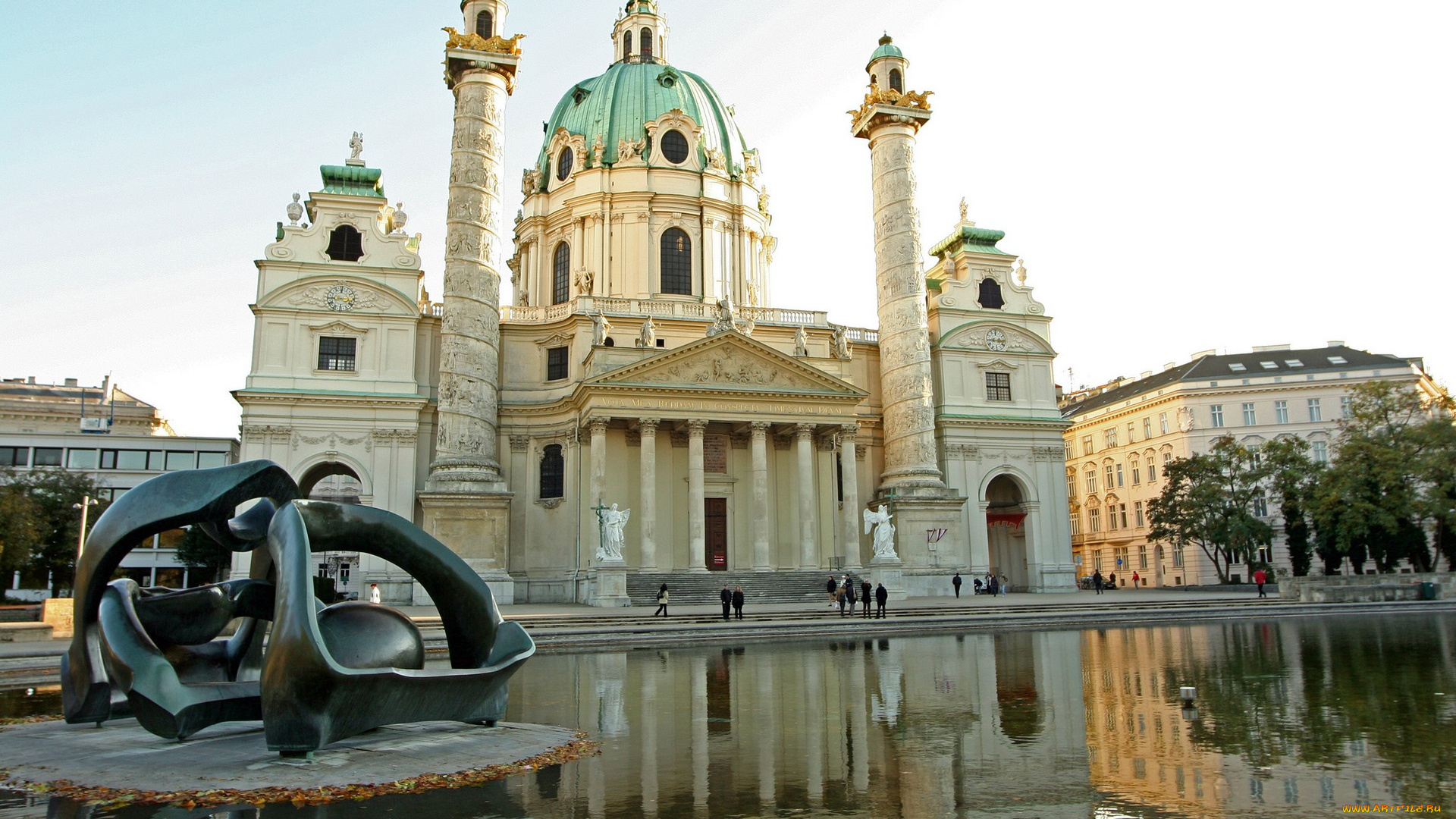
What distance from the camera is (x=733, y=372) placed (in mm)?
41750

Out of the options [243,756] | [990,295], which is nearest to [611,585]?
[990,295]

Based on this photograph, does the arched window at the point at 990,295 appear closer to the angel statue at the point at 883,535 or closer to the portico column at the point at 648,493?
the angel statue at the point at 883,535

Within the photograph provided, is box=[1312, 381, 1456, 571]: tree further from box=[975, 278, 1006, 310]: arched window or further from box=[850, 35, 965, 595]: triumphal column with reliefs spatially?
box=[975, 278, 1006, 310]: arched window

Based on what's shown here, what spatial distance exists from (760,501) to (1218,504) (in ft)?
77.7

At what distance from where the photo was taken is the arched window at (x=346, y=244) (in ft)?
141

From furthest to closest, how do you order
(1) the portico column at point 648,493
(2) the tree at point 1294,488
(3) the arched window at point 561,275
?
(3) the arched window at point 561,275 → (2) the tree at point 1294,488 → (1) the portico column at point 648,493

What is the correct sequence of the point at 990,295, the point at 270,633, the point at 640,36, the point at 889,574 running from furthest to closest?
the point at 640,36 → the point at 990,295 → the point at 889,574 → the point at 270,633

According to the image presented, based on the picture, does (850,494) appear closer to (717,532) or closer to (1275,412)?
(717,532)

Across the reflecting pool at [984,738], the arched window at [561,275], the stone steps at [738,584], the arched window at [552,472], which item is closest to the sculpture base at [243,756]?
the reflecting pool at [984,738]

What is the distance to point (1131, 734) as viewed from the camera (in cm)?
1012

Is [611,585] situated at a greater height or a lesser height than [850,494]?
lesser

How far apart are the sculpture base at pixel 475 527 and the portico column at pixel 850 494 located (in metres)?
13.7

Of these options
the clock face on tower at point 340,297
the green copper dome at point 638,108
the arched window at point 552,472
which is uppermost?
the green copper dome at point 638,108

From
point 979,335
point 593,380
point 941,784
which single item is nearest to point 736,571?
point 593,380
